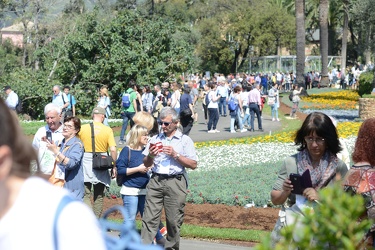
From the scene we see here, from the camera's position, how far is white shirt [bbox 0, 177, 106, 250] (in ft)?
6.48

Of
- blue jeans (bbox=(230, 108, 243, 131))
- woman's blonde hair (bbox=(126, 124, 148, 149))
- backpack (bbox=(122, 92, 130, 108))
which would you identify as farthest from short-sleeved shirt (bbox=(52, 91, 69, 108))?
woman's blonde hair (bbox=(126, 124, 148, 149))

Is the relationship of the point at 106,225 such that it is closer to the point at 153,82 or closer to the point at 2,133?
the point at 2,133

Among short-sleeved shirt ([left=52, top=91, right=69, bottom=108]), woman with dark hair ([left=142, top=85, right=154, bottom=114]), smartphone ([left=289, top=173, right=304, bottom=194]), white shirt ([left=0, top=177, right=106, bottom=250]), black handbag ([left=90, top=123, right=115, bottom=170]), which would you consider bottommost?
woman with dark hair ([left=142, top=85, right=154, bottom=114])

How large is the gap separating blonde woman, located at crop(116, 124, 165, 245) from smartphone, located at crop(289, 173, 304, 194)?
3.42 metres

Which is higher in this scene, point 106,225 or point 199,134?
point 106,225

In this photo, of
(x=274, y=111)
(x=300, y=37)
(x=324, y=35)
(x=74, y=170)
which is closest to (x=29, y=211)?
(x=74, y=170)

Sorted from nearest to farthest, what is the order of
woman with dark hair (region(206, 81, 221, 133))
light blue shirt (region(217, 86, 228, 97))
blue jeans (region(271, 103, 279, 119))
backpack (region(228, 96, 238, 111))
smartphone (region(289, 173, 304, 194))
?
smartphone (region(289, 173, 304, 194)) → woman with dark hair (region(206, 81, 221, 133)) → backpack (region(228, 96, 238, 111)) → light blue shirt (region(217, 86, 228, 97)) → blue jeans (region(271, 103, 279, 119))

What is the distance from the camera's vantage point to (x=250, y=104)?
24797 millimetres

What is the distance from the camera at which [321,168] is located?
530 cm

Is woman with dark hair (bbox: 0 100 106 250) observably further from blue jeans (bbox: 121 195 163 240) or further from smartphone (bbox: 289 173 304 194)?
blue jeans (bbox: 121 195 163 240)

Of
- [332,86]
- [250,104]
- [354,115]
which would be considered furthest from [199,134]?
[332,86]

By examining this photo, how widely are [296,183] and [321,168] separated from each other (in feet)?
0.87

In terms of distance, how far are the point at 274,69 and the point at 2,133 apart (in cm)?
6318

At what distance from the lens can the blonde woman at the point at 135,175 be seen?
8461 millimetres
